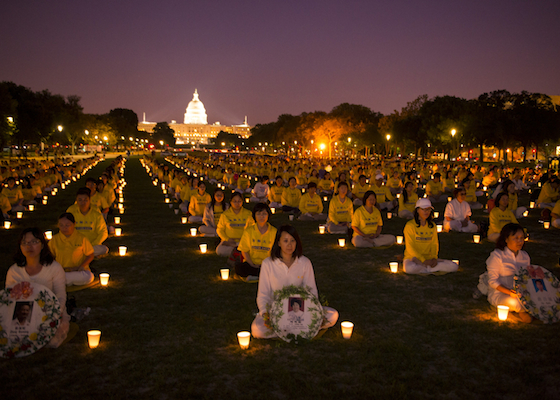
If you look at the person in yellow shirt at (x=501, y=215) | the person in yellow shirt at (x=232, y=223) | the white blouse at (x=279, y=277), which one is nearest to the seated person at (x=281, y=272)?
the white blouse at (x=279, y=277)

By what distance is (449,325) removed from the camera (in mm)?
5965

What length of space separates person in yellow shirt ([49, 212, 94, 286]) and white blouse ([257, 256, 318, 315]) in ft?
10.4

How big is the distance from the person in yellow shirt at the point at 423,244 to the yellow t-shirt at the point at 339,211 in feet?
12.1

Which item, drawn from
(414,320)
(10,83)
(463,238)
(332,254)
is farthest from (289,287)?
(10,83)

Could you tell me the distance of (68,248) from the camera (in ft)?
22.8

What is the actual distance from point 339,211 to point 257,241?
481 cm

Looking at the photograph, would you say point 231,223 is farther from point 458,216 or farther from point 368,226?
point 458,216

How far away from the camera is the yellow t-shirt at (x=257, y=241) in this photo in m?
7.45

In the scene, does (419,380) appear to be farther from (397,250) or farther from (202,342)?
(397,250)

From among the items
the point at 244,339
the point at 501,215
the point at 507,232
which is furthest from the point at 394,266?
the point at 244,339

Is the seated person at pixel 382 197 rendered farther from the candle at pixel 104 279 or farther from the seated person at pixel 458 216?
the candle at pixel 104 279

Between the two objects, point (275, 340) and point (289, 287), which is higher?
point (289, 287)

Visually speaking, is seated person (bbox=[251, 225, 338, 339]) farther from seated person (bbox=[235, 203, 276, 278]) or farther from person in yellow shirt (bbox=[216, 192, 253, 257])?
person in yellow shirt (bbox=[216, 192, 253, 257])

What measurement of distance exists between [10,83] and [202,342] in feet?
196
